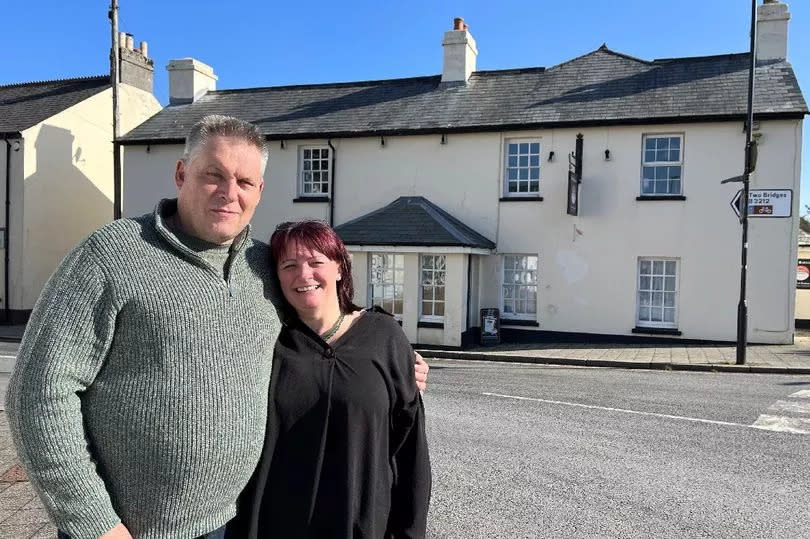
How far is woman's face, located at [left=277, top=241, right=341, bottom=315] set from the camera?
6.85 feet

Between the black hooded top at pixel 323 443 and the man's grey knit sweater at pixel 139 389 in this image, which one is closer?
the man's grey knit sweater at pixel 139 389

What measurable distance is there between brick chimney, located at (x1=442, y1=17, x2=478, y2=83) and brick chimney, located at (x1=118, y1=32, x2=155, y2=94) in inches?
430

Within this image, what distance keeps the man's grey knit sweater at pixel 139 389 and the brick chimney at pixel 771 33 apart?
16.7 m

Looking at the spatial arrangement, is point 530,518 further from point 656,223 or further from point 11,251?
point 11,251

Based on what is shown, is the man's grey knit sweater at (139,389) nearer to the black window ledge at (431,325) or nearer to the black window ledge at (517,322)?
the black window ledge at (431,325)

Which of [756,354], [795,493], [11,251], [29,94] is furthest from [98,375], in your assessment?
[29,94]

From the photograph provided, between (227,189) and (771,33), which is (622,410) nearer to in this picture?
(227,189)

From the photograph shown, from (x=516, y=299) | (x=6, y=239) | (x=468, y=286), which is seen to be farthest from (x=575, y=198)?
(x=6, y=239)

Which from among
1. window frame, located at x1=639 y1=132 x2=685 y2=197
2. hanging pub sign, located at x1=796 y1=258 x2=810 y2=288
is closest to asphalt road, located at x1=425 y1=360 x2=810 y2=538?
window frame, located at x1=639 y1=132 x2=685 y2=197

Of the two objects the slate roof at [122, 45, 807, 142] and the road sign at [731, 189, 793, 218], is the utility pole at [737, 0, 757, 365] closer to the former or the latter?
the road sign at [731, 189, 793, 218]

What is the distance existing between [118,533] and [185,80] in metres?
20.8

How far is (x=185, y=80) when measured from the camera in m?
20.3

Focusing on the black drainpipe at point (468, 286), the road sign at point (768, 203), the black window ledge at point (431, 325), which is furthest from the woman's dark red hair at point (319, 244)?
the black drainpipe at point (468, 286)

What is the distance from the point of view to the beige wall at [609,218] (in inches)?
541
